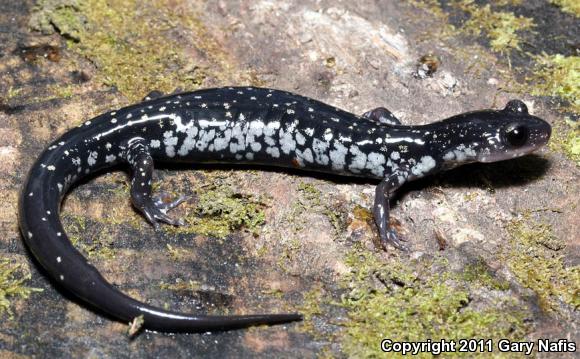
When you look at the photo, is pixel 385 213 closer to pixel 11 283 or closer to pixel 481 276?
pixel 481 276

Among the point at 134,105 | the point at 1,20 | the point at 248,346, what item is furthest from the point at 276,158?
the point at 1,20

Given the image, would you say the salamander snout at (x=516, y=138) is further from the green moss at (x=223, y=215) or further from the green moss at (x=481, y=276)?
the green moss at (x=223, y=215)

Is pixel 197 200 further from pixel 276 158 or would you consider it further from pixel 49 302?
pixel 49 302

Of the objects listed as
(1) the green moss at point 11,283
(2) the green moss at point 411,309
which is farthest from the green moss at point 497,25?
(1) the green moss at point 11,283

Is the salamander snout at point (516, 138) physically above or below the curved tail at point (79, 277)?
above

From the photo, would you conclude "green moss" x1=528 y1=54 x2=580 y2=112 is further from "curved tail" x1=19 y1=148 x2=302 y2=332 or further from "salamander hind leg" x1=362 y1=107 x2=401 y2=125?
"curved tail" x1=19 y1=148 x2=302 y2=332
